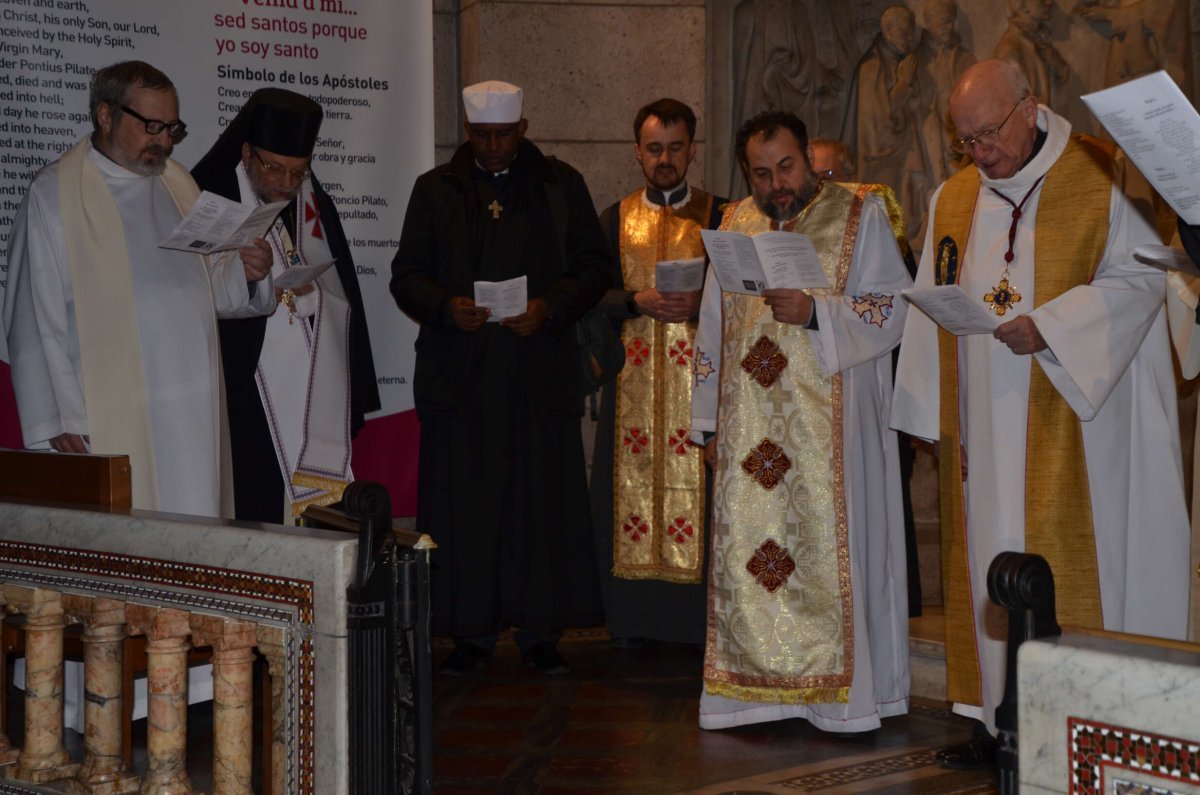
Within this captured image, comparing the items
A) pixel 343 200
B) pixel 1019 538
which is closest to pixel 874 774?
pixel 1019 538

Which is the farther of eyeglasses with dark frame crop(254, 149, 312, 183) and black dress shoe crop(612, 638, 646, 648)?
black dress shoe crop(612, 638, 646, 648)

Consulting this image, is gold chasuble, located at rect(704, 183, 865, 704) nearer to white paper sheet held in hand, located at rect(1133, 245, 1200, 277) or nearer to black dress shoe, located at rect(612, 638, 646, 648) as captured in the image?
black dress shoe, located at rect(612, 638, 646, 648)

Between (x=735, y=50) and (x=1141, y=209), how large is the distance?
3.26 m

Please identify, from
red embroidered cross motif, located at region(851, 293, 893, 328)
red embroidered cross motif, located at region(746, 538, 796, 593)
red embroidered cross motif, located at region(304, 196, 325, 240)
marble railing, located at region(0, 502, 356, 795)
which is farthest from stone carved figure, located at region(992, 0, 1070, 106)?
marble railing, located at region(0, 502, 356, 795)

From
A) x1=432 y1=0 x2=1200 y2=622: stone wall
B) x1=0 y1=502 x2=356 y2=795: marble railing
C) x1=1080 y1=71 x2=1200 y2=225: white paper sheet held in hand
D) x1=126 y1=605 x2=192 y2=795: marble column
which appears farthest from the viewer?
x1=432 y1=0 x2=1200 y2=622: stone wall

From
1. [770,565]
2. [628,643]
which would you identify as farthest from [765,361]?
[628,643]

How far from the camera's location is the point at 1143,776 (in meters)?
2.26

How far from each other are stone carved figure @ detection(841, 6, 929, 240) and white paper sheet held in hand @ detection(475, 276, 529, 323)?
98.3 inches

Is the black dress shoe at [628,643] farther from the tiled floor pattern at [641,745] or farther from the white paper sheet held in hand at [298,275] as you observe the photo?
the white paper sheet held in hand at [298,275]

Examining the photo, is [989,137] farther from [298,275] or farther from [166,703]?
[166,703]

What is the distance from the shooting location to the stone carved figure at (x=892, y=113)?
745cm

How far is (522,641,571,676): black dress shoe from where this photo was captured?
20.1ft

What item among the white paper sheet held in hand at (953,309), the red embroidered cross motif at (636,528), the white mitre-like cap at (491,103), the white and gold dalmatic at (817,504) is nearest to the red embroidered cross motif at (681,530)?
the red embroidered cross motif at (636,528)

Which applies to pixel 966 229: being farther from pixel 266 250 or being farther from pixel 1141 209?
pixel 266 250
